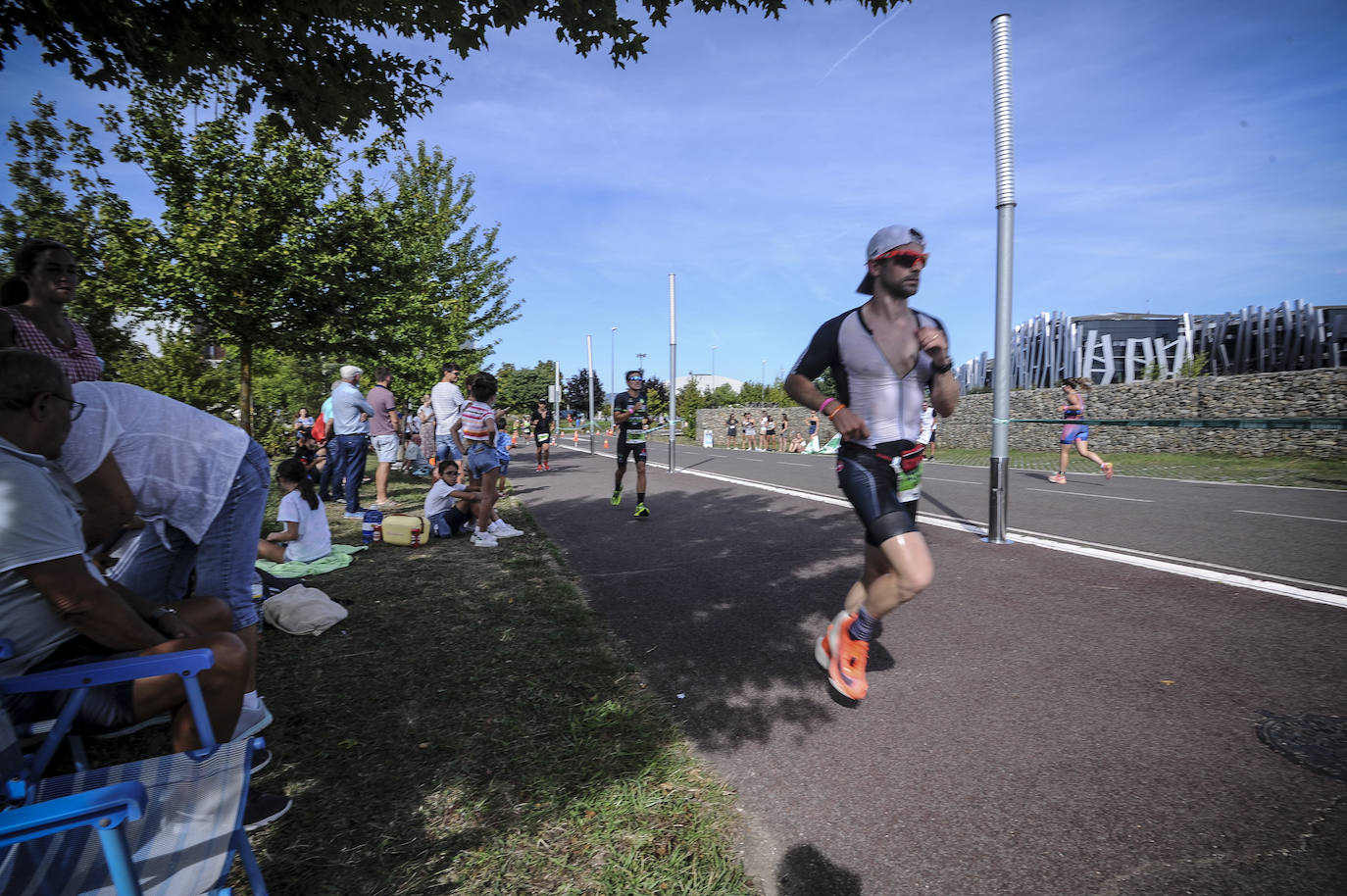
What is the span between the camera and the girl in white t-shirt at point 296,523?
5910 millimetres

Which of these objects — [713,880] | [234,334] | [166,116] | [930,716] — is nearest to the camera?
[713,880]

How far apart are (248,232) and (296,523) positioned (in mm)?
7213

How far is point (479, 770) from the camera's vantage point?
104 inches

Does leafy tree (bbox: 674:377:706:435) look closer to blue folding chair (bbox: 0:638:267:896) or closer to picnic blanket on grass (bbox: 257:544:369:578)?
picnic blanket on grass (bbox: 257:544:369:578)

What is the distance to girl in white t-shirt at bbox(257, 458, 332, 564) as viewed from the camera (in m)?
5.91

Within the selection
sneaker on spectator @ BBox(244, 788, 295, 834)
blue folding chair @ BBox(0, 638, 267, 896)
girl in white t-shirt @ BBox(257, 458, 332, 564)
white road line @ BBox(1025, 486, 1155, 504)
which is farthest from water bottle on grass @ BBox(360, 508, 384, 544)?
white road line @ BBox(1025, 486, 1155, 504)

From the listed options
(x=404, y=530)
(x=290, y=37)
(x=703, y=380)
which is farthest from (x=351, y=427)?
(x=703, y=380)

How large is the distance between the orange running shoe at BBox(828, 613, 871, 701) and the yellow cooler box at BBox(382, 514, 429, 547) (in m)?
5.25

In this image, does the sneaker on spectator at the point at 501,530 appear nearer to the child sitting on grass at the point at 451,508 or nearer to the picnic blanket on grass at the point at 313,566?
the child sitting on grass at the point at 451,508

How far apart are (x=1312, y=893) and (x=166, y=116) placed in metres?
14.4

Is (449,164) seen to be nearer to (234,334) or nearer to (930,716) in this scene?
(234,334)

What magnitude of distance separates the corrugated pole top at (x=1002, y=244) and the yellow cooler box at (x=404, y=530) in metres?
5.80

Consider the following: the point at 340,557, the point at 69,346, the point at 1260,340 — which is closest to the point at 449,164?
the point at 340,557

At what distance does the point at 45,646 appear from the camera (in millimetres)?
1832
